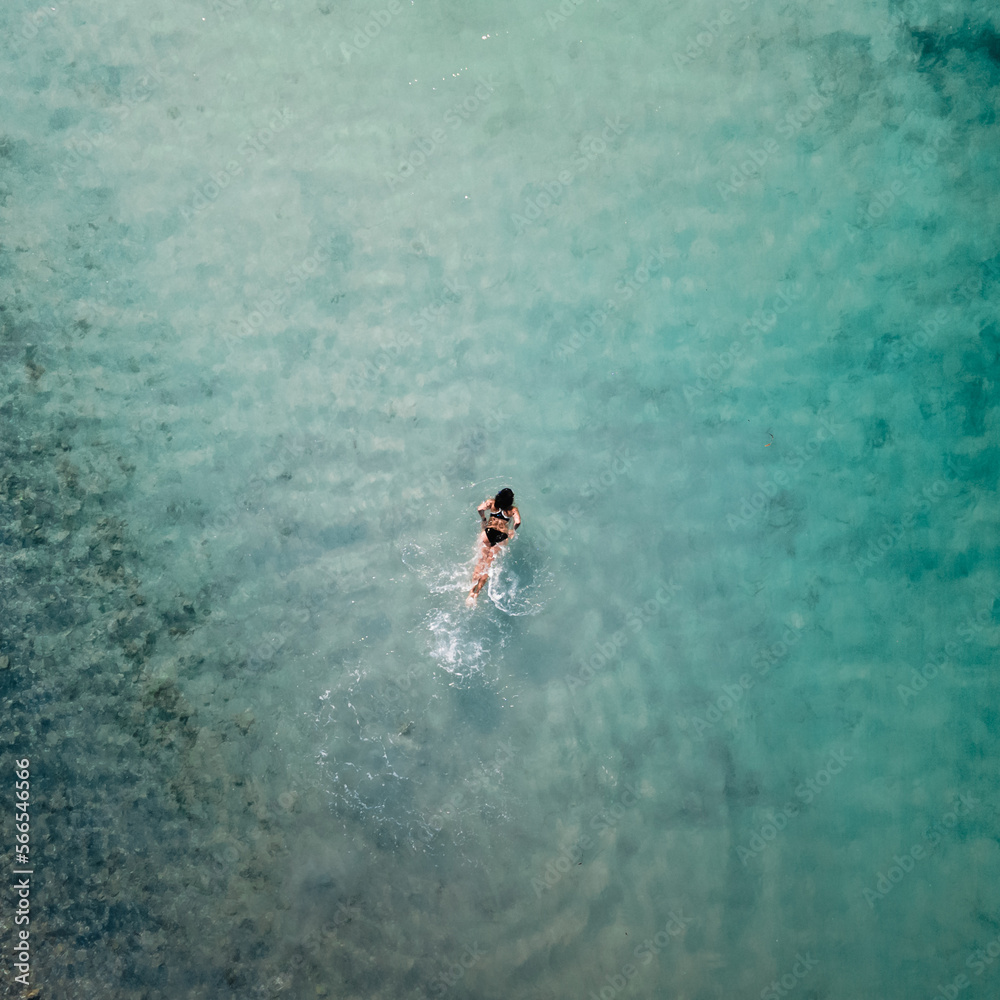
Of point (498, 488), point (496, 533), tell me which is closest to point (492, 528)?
point (496, 533)

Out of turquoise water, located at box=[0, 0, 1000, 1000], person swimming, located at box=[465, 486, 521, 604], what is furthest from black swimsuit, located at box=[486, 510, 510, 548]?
turquoise water, located at box=[0, 0, 1000, 1000]

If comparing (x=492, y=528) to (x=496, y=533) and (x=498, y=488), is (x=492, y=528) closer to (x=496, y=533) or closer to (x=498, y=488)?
(x=496, y=533)

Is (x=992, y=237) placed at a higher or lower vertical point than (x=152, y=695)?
higher

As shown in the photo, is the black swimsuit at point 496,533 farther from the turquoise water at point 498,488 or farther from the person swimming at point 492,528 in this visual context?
the turquoise water at point 498,488

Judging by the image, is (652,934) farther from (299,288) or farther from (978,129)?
(978,129)

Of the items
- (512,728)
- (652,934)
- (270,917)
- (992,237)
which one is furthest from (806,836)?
(992,237)

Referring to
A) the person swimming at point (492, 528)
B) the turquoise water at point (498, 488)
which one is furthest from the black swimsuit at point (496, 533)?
the turquoise water at point (498, 488)
